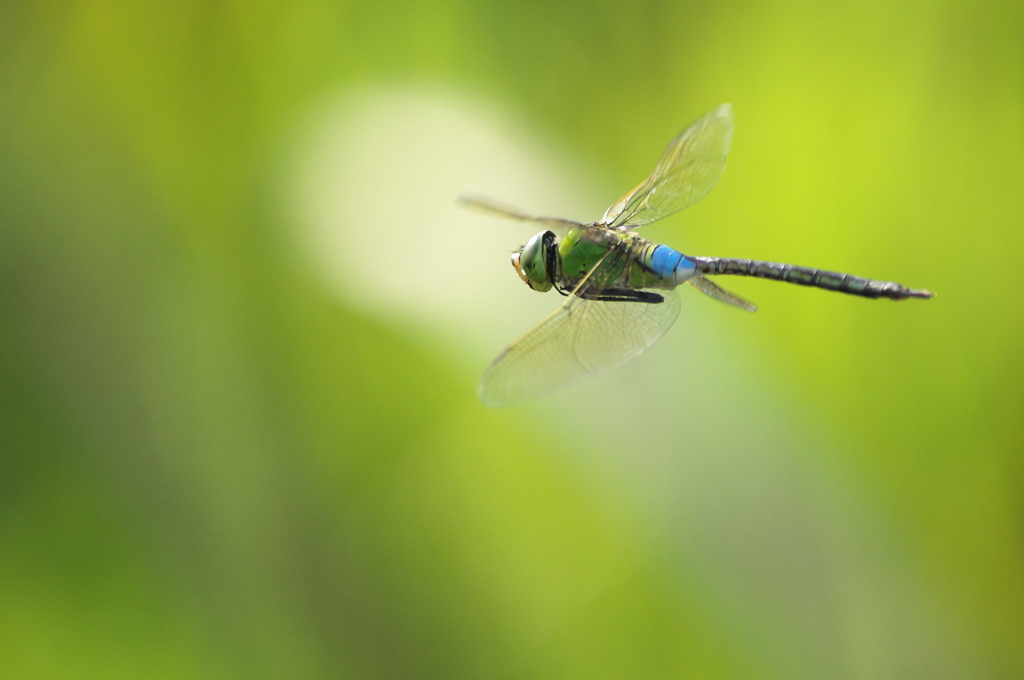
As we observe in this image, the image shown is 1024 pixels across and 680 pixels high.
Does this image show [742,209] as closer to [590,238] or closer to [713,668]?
[590,238]

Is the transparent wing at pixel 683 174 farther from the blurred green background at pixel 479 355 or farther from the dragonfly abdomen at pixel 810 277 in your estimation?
the blurred green background at pixel 479 355

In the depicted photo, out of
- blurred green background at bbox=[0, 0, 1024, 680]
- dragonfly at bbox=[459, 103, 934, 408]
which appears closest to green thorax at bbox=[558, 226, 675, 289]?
dragonfly at bbox=[459, 103, 934, 408]

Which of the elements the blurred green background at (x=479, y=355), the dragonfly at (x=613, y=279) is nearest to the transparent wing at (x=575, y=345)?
the dragonfly at (x=613, y=279)

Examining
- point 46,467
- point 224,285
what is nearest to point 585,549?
point 224,285

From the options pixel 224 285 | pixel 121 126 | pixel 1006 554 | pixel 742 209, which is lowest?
pixel 1006 554

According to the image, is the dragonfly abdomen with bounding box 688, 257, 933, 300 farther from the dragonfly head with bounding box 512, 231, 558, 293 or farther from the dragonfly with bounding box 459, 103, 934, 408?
the dragonfly head with bounding box 512, 231, 558, 293

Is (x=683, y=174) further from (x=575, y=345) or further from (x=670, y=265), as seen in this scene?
(x=575, y=345)

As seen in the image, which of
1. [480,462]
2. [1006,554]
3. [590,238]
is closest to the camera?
[590,238]
